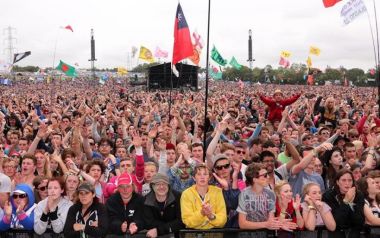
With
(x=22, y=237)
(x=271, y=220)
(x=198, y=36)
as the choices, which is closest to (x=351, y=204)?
(x=271, y=220)

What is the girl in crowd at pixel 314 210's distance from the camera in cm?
505

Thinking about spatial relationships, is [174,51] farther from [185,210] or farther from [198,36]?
[198,36]

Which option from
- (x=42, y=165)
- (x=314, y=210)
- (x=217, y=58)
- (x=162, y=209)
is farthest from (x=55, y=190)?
(x=217, y=58)

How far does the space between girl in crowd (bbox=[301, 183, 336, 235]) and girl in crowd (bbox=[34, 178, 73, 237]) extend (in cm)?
251

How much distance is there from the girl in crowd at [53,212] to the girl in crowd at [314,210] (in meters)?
2.51

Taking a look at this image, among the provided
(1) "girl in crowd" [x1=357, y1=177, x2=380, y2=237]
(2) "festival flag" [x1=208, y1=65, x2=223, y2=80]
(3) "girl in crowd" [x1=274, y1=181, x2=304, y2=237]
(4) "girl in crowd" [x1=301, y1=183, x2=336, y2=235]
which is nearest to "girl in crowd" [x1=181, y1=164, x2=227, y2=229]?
(3) "girl in crowd" [x1=274, y1=181, x2=304, y2=237]

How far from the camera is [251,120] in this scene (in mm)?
15891

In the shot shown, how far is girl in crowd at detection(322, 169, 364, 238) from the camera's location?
518 centimetres

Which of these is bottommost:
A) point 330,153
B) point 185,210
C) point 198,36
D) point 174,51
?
point 185,210

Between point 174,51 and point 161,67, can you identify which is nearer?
point 174,51

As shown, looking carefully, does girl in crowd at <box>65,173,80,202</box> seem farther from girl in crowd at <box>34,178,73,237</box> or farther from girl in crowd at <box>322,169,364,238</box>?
girl in crowd at <box>322,169,364,238</box>

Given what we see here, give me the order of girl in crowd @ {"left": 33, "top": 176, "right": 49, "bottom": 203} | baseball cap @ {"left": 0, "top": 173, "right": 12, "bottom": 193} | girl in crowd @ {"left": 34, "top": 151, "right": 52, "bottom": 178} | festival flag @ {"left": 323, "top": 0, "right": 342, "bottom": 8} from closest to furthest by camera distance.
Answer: baseball cap @ {"left": 0, "top": 173, "right": 12, "bottom": 193} < girl in crowd @ {"left": 33, "top": 176, "right": 49, "bottom": 203} < girl in crowd @ {"left": 34, "top": 151, "right": 52, "bottom": 178} < festival flag @ {"left": 323, "top": 0, "right": 342, "bottom": 8}

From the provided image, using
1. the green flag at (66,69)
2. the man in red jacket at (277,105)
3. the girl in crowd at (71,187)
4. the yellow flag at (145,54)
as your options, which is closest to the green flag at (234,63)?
the yellow flag at (145,54)

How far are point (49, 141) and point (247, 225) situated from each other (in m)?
6.26
